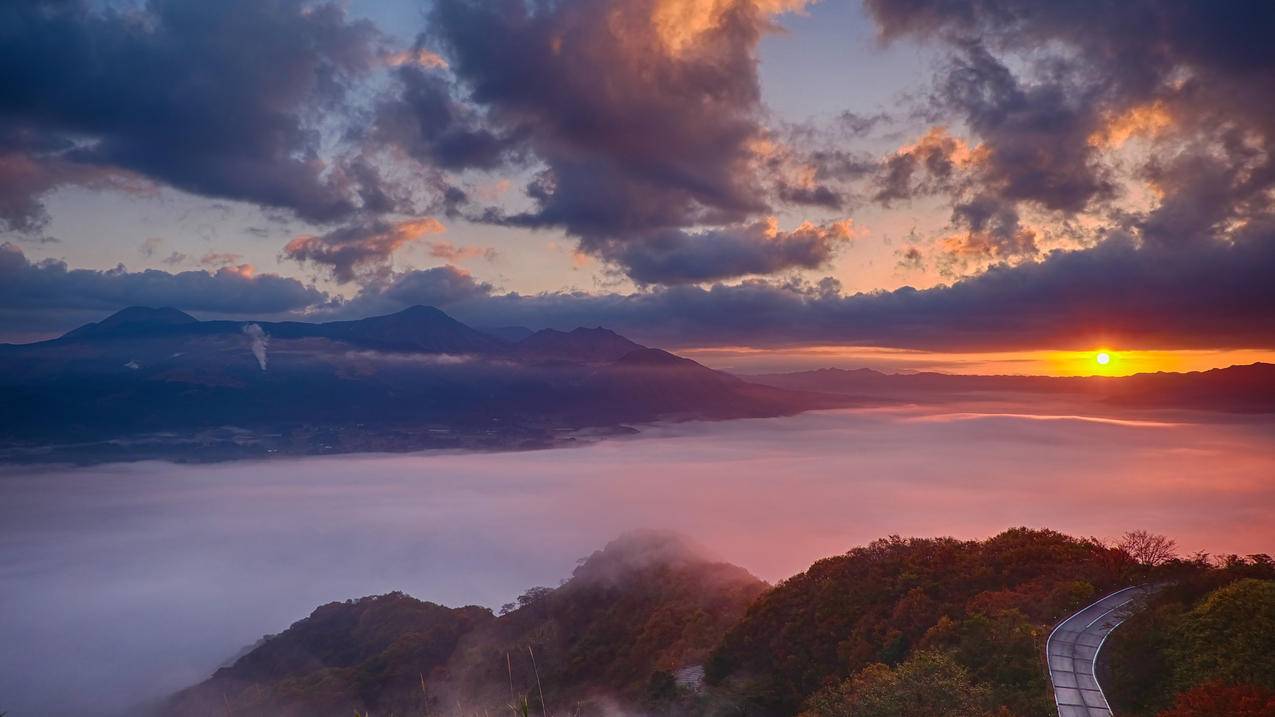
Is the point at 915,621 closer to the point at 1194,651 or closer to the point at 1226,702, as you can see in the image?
the point at 1194,651

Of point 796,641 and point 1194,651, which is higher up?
point 1194,651

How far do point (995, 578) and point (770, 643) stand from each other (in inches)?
734

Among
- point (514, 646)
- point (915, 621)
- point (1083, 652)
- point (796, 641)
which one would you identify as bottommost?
point (514, 646)

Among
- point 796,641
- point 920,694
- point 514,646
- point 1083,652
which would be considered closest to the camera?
point 920,694

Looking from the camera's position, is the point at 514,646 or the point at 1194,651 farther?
the point at 514,646

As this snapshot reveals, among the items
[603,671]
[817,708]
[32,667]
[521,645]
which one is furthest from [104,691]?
[817,708]

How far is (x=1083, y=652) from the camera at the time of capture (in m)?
30.1

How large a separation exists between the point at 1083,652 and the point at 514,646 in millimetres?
78530

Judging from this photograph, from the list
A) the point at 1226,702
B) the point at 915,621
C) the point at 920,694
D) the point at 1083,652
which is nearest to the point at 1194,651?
the point at 1083,652

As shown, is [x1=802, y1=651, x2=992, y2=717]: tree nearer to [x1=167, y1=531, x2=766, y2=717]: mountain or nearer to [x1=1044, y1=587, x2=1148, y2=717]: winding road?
[x1=1044, y1=587, x2=1148, y2=717]: winding road

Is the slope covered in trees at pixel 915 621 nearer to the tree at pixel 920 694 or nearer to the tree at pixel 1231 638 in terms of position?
the tree at pixel 920 694

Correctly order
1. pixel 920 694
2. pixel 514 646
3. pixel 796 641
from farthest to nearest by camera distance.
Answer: pixel 514 646 → pixel 796 641 → pixel 920 694

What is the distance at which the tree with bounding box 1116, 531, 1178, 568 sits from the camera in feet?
138

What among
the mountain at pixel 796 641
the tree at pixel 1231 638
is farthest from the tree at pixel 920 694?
the tree at pixel 1231 638
